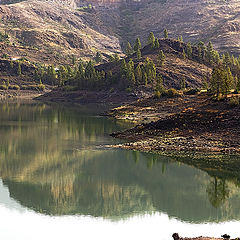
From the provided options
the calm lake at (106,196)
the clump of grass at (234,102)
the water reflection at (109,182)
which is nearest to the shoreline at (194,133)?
the clump of grass at (234,102)

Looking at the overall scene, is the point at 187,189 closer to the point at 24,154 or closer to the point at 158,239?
the point at 158,239

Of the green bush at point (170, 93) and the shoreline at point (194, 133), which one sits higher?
the green bush at point (170, 93)

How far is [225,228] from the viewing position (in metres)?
38.1

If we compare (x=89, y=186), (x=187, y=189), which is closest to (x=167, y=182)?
(x=187, y=189)

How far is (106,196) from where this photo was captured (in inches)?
1939

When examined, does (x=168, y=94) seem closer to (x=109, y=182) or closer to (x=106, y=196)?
(x=109, y=182)

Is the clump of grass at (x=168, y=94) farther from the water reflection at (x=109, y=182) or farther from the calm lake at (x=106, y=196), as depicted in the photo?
the calm lake at (x=106, y=196)

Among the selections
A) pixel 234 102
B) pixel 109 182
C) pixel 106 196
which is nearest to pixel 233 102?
pixel 234 102

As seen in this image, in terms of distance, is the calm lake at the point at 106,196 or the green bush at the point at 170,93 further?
the green bush at the point at 170,93

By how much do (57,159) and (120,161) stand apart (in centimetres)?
1206

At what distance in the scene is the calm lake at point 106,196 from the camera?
3909cm

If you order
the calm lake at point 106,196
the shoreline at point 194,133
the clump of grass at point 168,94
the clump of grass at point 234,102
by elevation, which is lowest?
the calm lake at point 106,196

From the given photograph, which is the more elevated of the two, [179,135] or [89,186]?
[179,135]

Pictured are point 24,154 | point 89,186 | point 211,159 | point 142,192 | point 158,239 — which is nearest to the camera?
point 158,239
